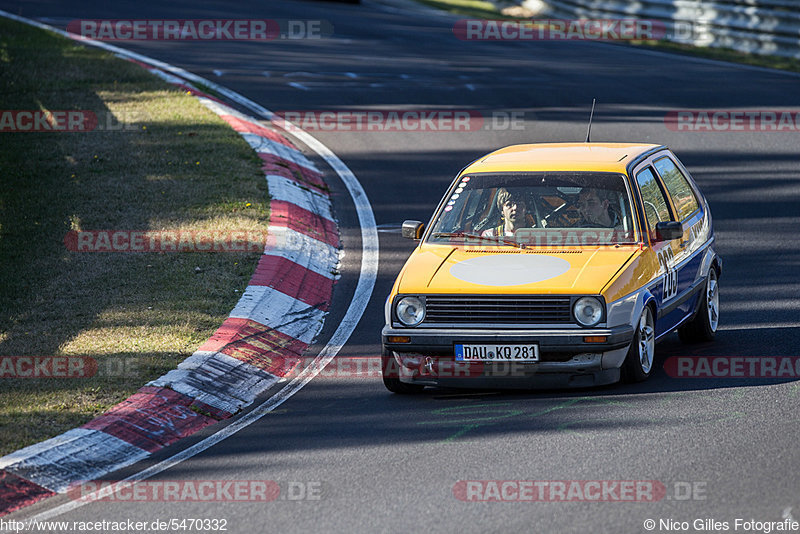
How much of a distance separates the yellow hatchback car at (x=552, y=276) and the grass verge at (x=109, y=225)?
2110 millimetres

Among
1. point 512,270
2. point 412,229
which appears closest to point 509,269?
point 512,270

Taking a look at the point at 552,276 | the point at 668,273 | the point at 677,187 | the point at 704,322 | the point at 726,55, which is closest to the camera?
the point at 552,276

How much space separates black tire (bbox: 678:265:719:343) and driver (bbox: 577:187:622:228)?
123 cm

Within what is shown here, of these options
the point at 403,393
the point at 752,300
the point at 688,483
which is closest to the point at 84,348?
the point at 403,393

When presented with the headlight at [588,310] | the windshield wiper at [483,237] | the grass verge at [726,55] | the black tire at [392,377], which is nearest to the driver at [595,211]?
the windshield wiper at [483,237]

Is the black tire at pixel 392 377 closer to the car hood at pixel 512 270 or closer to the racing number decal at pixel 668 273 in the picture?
the car hood at pixel 512 270

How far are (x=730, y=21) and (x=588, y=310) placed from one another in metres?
20.3

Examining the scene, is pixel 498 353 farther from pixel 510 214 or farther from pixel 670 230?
pixel 670 230

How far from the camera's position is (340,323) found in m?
9.96

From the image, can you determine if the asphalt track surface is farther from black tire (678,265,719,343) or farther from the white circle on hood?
the white circle on hood

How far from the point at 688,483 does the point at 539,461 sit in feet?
2.88

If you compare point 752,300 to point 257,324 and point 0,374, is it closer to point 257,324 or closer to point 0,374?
point 257,324

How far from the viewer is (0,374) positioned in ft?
27.7

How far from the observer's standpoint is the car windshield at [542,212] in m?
8.43
